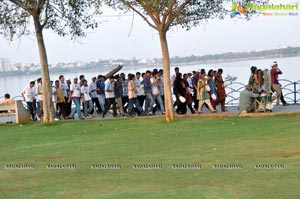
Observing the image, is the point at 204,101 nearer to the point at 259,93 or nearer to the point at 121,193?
the point at 259,93

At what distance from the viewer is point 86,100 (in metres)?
24.5

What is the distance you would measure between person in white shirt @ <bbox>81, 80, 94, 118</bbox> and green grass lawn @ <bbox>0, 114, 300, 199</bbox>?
257 cm

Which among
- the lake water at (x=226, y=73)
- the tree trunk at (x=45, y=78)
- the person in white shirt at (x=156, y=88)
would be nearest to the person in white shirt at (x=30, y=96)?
the tree trunk at (x=45, y=78)

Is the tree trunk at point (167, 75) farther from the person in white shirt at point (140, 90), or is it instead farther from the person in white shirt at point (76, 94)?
the person in white shirt at point (76, 94)

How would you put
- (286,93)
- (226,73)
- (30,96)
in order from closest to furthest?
(30,96)
(286,93)
(226,73)

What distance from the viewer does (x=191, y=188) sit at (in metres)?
9.63

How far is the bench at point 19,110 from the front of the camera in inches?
947

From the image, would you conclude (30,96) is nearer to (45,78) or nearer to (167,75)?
(45,78)

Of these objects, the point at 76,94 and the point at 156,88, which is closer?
the point at 76,94

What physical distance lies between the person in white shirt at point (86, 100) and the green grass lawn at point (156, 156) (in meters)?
2.57

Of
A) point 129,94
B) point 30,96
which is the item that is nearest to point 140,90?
point 129,94

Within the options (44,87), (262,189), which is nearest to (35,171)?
(262,189)

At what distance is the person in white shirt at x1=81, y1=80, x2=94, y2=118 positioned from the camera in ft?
80.1

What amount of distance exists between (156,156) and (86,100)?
11.5 meters
